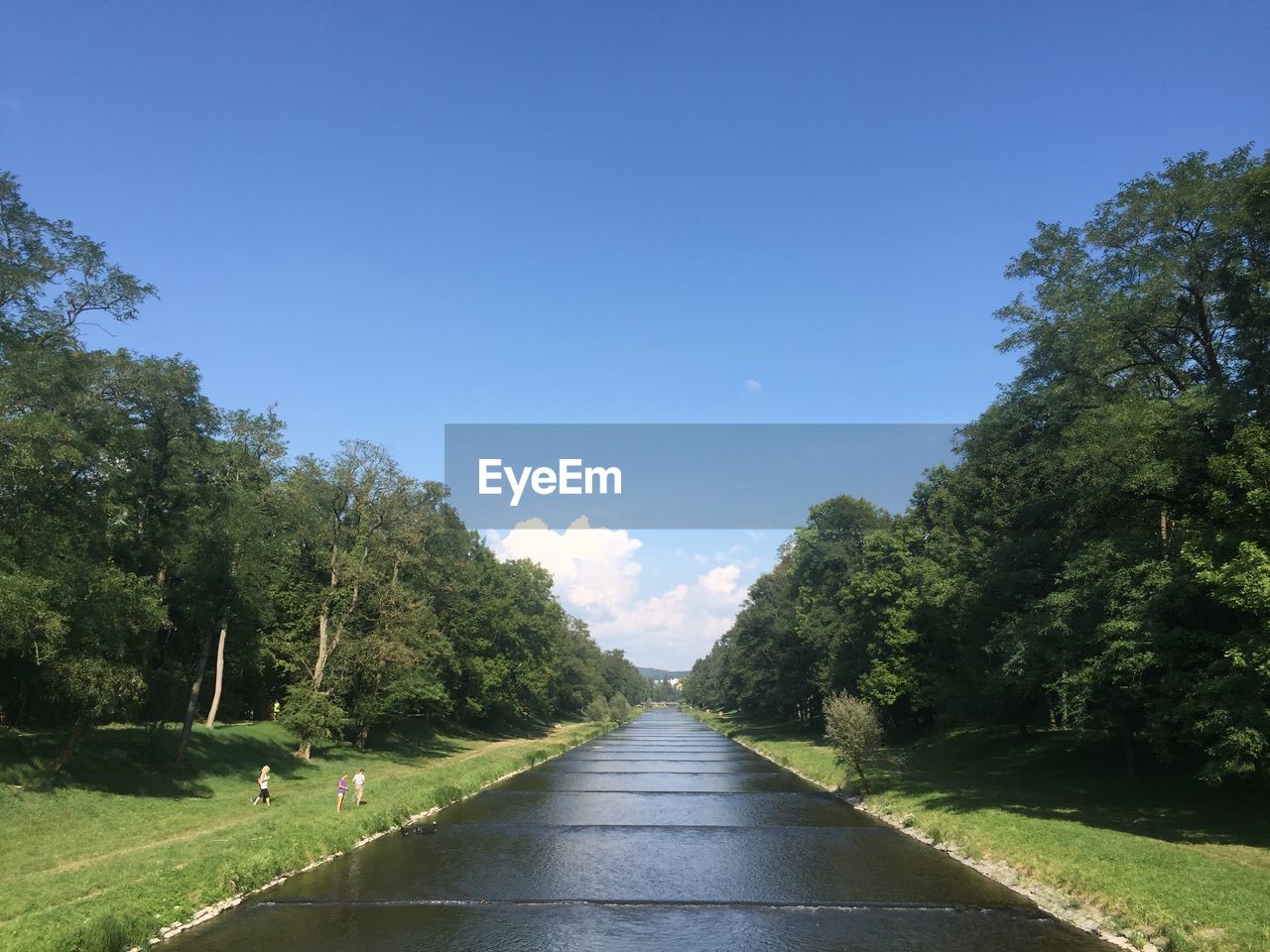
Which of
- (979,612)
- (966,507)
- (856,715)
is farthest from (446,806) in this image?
(966,507)

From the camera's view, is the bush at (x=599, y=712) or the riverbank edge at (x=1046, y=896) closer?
the riverbank edge at (x=1046, y=896)

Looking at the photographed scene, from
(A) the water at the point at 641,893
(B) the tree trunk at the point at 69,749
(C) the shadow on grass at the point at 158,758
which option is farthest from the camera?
(C) the shadow on grass at the point at 158,758

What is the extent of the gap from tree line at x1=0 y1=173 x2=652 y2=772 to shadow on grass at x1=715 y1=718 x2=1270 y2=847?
3268cm

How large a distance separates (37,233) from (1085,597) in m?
38.0

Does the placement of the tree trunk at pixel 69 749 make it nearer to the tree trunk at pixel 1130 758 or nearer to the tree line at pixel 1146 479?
the tree line at pixel 1146 479

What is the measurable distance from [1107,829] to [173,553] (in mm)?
38981

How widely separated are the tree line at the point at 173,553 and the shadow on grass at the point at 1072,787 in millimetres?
32682

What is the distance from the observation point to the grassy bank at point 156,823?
17375 mm

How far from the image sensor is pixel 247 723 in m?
51.5

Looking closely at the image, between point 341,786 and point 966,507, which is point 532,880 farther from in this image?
point 966,507

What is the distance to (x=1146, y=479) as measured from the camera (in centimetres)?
2403

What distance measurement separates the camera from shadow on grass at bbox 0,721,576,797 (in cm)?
3116

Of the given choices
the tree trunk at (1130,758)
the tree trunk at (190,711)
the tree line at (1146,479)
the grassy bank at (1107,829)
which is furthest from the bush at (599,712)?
the tree trunk at (1130,758)

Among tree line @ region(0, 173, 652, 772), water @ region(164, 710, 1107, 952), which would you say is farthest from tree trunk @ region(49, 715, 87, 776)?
water @ region(164, 710, 1107, 952)
